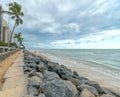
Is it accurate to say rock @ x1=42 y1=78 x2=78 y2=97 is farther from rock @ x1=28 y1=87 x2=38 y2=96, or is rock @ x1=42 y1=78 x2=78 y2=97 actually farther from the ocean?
the ocean

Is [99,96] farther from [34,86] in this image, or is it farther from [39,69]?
[39,69]

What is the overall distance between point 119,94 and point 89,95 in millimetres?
2316

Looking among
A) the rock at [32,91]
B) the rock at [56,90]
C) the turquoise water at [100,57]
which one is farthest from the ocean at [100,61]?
the rock at [32,91]

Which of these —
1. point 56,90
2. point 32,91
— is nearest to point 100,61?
point 56,90

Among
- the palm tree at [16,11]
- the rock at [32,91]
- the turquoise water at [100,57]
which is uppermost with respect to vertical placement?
the palm tree at [16,11]

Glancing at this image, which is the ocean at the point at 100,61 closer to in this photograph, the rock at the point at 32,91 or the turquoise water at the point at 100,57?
the turquoise water at the point at 100,57

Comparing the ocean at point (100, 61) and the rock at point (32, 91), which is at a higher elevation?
the rock at point (32, 91)

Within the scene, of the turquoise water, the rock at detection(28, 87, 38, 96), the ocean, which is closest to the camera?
the rock at detection(28, 87, 38, 96)

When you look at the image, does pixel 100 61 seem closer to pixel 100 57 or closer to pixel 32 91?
pixel 100 57

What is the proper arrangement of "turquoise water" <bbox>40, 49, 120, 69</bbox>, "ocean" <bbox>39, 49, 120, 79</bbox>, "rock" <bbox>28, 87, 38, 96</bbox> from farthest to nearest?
"turquoise water" <bbox>40, 49, 120, 69</bbox>
"ocean" <bbox>39, 49, 120, 79</bbox>
"rock" <bbox>28, 87, 38, 96</bbox>

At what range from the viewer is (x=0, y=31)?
167 ft

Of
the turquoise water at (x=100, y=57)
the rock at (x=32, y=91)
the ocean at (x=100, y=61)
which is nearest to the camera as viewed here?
the rock at (x=32, y=91)

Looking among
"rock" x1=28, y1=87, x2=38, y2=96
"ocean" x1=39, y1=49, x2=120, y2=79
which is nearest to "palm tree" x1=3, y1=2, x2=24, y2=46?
"ocean" x1=39, y1=49, x2=120, y2=79

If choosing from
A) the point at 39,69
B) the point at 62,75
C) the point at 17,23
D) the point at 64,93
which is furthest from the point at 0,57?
the point at 17,23
